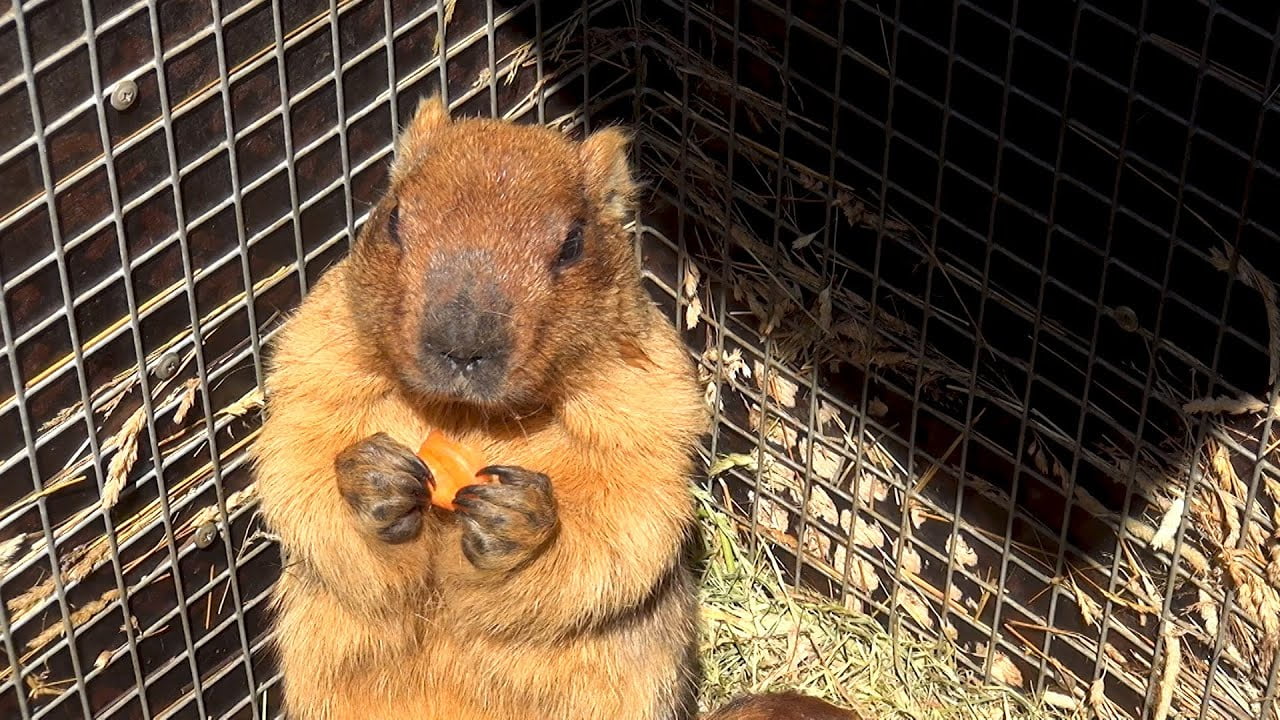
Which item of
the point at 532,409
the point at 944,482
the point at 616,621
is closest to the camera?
the point at 532,409

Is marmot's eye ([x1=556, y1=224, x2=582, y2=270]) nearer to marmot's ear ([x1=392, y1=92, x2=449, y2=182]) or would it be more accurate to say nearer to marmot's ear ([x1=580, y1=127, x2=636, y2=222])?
marmot's ear ([x1=580, y1=127, x2=636, y2=222])

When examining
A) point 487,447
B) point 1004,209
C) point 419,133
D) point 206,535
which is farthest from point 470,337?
point 1004,209

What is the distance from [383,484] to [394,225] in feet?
2.20

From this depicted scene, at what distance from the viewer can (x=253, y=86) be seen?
187 inches

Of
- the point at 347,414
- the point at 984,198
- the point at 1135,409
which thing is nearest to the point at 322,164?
the point at 347,414

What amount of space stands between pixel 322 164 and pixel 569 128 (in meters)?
1.02

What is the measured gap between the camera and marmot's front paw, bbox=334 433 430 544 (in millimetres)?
4434

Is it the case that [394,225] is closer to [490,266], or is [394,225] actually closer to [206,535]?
[490,266]

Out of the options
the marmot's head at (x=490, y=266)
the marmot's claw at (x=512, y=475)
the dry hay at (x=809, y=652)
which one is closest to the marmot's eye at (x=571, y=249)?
A: the marmot's head at (x=490, y=266)

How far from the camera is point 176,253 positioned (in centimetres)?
475

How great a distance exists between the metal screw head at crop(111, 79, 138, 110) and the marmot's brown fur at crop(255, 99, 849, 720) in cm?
70

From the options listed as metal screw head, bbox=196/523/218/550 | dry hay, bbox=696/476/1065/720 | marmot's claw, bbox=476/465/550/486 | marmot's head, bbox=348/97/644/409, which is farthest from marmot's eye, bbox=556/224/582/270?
dry hay, bbox=696/476/1065/720

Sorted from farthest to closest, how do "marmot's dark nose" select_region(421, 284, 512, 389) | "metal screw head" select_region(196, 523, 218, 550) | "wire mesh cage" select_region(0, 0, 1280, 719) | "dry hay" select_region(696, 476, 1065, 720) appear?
"dry hay" select_region(696, 476, 1065, 720) → "metal screw head" select_region(196, 523, 218, 550) → "wire mesh cage" select_region(0, 0, 1280, 719) → "marmot's dark nose" select_region(421, 284, 512, 389)

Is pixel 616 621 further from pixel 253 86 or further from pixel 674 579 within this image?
pixel 253 86
